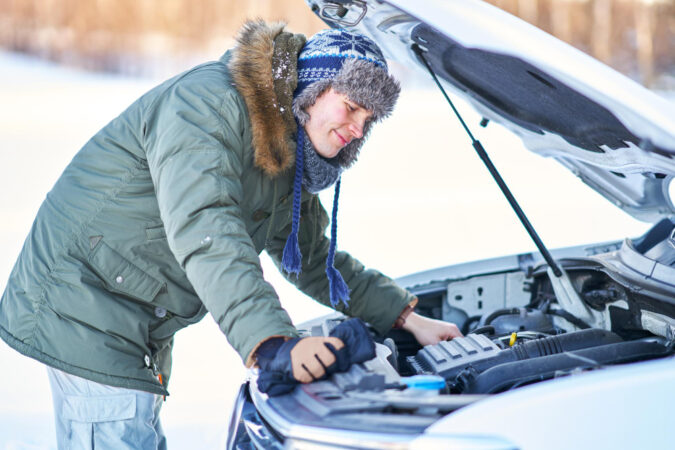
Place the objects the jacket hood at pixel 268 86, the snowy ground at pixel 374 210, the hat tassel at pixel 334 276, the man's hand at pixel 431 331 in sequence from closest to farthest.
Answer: the jacket hood at pixel 268 86 < the hat tassel at pixel 334 276 < the man's hand at pixel 431 331 < the snowy ground at pixel 374 210

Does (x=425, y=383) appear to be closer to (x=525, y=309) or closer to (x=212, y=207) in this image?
(x=212, y=207)

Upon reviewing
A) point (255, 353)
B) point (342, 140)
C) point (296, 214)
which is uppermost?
point (342, 140)

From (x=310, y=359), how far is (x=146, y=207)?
2.08 feet

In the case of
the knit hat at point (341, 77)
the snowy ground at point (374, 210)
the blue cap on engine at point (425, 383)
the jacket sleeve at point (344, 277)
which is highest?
the knit hat at point (341, 77)

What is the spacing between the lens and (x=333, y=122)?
196cm

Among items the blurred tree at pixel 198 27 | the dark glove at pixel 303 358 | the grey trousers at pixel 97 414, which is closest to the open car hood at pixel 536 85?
the dark glove at pixel 303 358

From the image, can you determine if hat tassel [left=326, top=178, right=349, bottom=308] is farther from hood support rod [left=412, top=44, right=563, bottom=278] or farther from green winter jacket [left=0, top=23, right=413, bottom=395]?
hood support rod [left=412, top=44, right=563, bottom=278]

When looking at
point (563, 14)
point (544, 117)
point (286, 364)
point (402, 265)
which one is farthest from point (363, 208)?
point (563, 14)

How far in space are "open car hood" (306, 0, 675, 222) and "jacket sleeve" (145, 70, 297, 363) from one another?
1.62 feet

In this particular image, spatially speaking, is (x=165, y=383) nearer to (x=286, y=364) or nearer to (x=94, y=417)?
(x=94, y=417)

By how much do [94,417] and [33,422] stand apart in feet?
4.26

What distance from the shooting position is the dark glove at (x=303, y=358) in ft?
5.31

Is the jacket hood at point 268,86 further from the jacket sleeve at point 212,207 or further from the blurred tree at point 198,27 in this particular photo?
the blurred tree at point 198,27

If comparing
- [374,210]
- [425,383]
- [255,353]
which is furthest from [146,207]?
[374,210]
